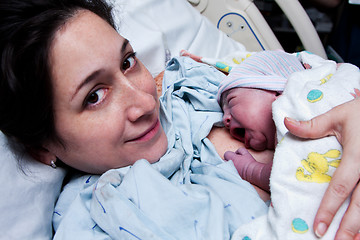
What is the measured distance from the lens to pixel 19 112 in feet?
2.83

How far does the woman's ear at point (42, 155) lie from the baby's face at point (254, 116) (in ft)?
2.22

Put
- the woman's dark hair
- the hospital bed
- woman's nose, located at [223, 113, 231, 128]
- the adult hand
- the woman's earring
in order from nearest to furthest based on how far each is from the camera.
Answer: the adult hand → the woman's dark hair → the woman's earring → woman's nose, located at [223, 113, 231, 128] → the hospital bed

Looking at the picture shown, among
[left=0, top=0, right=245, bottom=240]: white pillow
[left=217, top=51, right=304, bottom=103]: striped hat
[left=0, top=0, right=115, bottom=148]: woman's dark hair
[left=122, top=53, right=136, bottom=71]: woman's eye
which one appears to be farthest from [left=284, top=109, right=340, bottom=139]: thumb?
[left=0, top=0, right=245, bottom=240]: white pillow

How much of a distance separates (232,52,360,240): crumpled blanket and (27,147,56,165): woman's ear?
0.65 metres

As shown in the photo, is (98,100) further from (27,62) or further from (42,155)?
(42,155)

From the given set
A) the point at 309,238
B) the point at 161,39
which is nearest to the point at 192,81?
the point at 161,39

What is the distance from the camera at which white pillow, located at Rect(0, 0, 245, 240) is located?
0.96 m

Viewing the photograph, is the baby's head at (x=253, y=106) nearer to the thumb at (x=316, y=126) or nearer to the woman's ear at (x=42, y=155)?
the thumb at (x=316, y=126)

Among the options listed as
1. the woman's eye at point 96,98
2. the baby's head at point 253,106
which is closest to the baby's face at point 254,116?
the baby's head at point 253,106

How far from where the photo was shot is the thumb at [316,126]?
0.80m

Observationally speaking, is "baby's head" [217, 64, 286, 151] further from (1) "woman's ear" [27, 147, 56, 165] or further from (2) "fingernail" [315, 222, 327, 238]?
(1) "woman's ear" [27, 147, 56, 165]

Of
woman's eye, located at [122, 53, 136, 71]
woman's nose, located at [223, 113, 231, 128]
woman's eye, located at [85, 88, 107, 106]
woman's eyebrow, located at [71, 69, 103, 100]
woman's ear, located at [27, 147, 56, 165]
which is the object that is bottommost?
woman's nose, located at [223, 113, 231, 128]

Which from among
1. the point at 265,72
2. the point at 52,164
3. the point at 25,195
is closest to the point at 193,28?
the point at 265,72

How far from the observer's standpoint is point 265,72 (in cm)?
122
